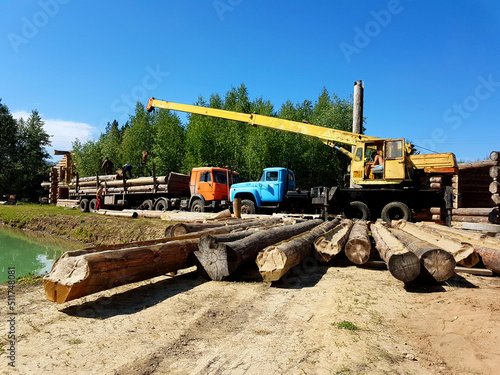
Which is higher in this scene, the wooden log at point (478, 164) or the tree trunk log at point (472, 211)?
the wooden log at point (478, 164)

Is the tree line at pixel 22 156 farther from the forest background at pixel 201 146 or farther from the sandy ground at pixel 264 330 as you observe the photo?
the sandy ground at pixel 264 330

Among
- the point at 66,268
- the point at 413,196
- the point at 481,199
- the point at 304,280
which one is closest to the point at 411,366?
the point at 304,280

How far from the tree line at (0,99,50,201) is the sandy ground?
1523 inches

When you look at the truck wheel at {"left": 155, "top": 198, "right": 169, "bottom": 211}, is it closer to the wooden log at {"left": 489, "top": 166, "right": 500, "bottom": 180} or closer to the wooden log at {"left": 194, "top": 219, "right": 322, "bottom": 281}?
the wooden log at {"left": 194, "top": 219, "right": 322, "bottom": 281}

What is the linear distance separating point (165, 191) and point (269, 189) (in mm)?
6826

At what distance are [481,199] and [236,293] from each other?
1334cm

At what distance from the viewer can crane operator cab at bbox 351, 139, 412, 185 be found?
1152 centimetres

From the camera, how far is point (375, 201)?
12.6 m

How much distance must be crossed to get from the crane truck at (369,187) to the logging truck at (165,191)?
5.49ft

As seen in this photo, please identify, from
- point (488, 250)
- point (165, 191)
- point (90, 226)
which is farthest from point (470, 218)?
point (90, 226)

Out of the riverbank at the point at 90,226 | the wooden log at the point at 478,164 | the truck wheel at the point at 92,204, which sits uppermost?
the wooden log at the point at 478,164

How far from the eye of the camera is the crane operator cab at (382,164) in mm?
11516

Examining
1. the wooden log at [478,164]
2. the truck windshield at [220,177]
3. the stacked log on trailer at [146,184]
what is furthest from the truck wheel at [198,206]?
the wooden log at [478,164]

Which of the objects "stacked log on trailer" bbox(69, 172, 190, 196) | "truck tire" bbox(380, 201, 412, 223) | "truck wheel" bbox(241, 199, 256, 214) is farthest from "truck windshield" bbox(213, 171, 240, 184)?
"truck tire" bbox(380, 201, 412, 223)
